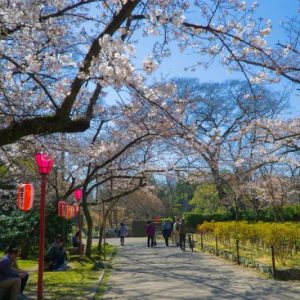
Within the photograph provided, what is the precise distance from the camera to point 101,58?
21.2 feet

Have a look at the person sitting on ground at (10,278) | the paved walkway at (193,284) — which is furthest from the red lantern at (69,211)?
the person sitting on ground at (10,278)

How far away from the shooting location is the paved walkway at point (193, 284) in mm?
9797

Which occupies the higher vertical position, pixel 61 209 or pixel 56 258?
pixel 61 209

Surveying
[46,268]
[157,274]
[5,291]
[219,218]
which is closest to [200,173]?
[157,274]

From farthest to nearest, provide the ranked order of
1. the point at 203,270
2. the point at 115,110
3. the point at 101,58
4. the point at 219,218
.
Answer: the point at 219,218, the point at 203,270, the point at 115,110, the point at 101,58

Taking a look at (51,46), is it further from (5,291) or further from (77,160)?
(77,160)

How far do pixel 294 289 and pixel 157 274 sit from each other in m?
4.69

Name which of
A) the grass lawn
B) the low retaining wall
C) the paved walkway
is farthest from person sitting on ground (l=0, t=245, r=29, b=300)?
the low retaining wall

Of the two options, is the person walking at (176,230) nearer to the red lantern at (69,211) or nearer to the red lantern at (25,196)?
the red lantern at (69,211)

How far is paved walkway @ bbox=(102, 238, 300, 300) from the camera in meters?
9.80

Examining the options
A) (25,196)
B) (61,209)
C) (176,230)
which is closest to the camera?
(25,196)

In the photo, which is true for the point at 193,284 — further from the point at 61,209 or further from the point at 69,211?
the point at 69,211

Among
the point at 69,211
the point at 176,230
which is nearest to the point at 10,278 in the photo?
the point at 69,211

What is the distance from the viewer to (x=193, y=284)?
11383mm
